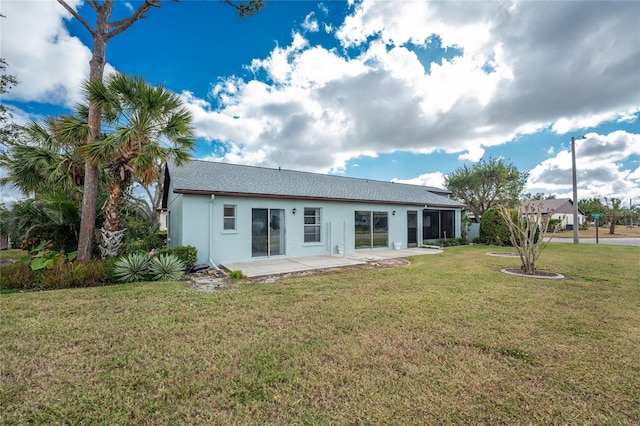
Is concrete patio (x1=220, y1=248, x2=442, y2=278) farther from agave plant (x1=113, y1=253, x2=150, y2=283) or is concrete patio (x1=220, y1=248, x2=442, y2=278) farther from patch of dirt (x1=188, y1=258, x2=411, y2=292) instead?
agave plant (x1=113, y1=253, x2=150, y2=283)

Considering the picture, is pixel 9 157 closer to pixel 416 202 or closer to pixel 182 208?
pixel 182 208

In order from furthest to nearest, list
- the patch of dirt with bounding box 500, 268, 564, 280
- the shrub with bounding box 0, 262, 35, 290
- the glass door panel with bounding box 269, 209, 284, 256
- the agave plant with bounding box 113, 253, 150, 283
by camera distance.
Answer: the glass door panel with bounding box 269, 209, 284, 256 < the patch of dirt with bounding box 500, 268, 564, 280 < the agave plant with bounding box 113, 253, 150, 283 < the shrub with bounding box 0, 262, 35, 290

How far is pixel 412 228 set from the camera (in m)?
16.6

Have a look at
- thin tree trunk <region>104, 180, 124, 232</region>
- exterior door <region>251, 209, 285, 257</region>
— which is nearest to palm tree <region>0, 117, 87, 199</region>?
thin tree trunk <region>104, 180, 124, 232</region>

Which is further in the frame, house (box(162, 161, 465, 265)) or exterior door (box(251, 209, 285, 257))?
exterior door (box(251, 209, 285, 257))

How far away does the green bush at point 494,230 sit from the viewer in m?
17.2

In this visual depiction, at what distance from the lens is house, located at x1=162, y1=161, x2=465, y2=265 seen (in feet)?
32.8

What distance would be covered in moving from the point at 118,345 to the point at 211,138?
1751 centimetres

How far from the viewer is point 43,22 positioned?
9461 millimetres

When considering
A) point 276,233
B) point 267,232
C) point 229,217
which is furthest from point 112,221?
→ point 276,233

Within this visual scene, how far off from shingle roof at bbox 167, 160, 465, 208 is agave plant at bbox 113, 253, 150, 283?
2645 mm

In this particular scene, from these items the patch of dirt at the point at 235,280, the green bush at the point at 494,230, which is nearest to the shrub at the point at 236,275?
the patch of dirt at the point at 235,280

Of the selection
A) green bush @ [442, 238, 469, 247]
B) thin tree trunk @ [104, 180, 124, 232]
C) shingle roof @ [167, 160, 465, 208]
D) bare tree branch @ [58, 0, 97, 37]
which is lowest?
green bush @ [442, 238, 469, 247]

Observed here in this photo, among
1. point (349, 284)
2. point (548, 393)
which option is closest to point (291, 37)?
point (349, 284)
